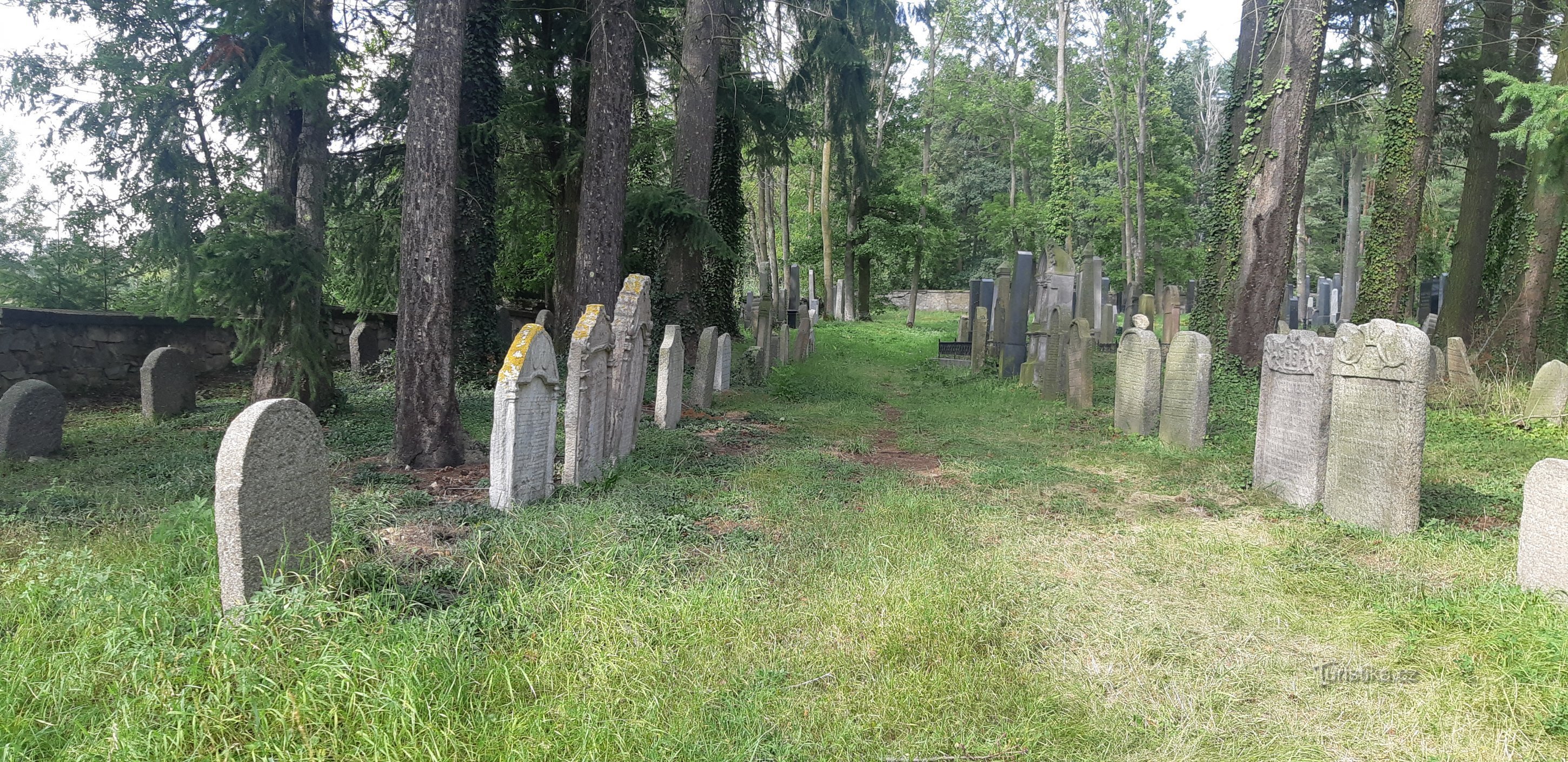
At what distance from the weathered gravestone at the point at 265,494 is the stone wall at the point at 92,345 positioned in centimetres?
680

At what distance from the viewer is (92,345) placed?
1109 cm

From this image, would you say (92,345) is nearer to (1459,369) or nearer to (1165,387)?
(1165,387)

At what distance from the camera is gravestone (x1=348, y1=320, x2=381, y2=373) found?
14578 millimetres

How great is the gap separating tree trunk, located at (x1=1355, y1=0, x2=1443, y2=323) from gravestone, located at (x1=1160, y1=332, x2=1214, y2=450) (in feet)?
20.0

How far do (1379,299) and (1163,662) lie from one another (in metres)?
11.8

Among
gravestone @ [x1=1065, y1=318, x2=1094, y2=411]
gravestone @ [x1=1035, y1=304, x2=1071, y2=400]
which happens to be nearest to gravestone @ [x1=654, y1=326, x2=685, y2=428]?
gravestone @ [x1=1065, y1=318, x2=1094, y2=411]

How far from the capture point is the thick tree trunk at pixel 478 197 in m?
11.5

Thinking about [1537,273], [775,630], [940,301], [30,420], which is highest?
[940,301]

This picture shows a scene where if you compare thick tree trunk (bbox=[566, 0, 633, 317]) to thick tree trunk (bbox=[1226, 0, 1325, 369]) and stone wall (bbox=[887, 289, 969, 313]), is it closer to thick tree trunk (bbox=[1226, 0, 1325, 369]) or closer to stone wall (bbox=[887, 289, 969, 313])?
thick tree trunk (bbox=[1226, 0, 1325, 369])

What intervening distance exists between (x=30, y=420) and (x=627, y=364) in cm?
528

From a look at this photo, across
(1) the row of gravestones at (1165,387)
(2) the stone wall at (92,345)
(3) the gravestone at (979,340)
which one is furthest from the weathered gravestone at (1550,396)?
(2) the stone wall at (92,345)

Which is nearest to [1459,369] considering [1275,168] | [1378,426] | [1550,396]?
[1550,396]

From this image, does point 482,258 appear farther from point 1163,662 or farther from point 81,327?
point 1163,662

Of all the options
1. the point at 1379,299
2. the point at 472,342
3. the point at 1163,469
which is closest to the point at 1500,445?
the point at 1163,469
